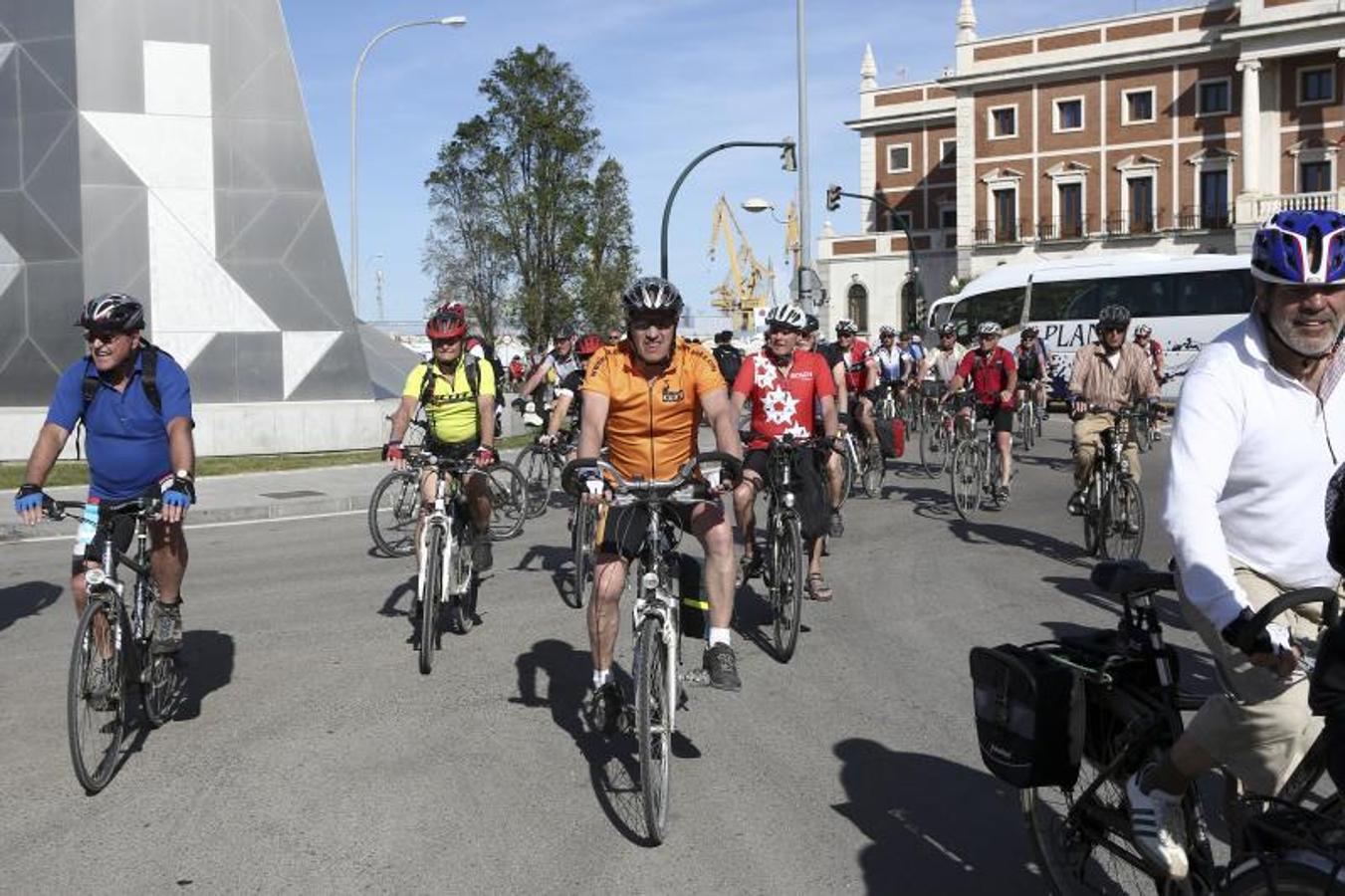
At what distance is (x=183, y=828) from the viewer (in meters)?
4.88

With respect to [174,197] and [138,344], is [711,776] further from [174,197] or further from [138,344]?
[174,197]

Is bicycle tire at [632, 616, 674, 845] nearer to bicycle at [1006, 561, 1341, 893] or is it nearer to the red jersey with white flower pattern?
bicycle at [1006, 561, 1341, 893]

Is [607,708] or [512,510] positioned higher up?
[607,708]

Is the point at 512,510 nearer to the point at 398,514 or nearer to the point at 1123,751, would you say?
the point at 398,514

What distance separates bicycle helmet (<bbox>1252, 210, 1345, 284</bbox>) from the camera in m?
3.16

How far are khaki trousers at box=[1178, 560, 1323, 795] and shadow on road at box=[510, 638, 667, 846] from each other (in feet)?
6.76

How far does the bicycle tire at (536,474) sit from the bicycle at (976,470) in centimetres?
427

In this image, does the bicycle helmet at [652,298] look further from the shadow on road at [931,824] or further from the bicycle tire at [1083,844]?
the bicycle tire at [1083,844]

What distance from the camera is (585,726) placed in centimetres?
593

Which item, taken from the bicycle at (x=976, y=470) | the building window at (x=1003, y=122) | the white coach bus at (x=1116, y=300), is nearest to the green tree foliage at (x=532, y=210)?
the white coach bus at (x=1116, y=300)

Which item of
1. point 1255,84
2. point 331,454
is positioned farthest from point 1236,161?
point 331,454

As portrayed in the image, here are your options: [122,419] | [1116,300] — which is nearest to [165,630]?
[122,419]

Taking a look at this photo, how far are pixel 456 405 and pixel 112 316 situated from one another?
10.6 feet

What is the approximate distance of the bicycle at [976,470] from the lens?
1380 cm
